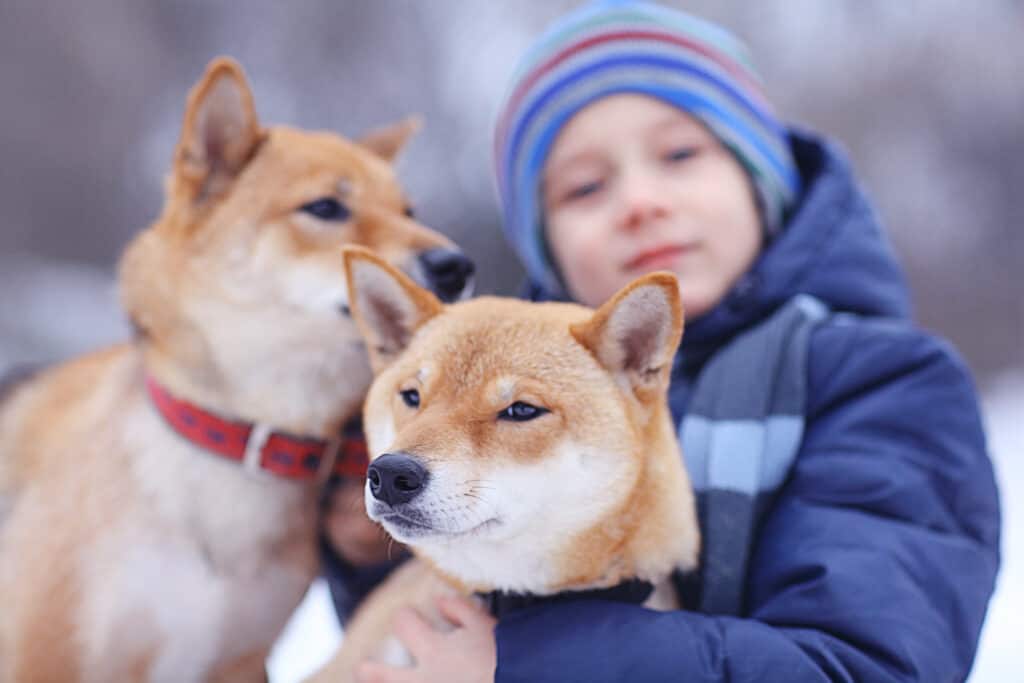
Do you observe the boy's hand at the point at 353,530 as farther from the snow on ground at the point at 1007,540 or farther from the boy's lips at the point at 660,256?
the snow on ground at the point at 1007,540

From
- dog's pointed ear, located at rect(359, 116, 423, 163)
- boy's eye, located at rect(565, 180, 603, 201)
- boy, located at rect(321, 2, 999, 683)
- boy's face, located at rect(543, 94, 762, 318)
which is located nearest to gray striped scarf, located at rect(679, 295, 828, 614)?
boy, located at rect(321, 2, 999, 683)

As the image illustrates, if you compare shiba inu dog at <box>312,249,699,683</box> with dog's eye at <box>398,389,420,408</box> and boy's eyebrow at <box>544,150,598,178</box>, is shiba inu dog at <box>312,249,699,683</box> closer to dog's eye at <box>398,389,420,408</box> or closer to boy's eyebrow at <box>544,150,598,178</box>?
dog's eye at <box>398,389,420,408</box>

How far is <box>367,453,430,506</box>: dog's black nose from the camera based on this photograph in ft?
3.13

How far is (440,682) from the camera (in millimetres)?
1128

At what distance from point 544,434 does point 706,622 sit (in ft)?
1.08

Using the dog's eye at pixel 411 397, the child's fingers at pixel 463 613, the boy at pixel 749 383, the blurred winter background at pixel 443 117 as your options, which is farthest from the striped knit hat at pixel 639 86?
the child's fingers at pixel 463 613

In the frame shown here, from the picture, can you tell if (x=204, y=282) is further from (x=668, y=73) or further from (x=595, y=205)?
(x=668, y=73)

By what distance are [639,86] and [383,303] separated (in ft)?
2.43

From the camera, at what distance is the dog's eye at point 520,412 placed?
3.51ft

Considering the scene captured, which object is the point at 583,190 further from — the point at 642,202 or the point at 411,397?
the point at 411,397

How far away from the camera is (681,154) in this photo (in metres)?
1.67

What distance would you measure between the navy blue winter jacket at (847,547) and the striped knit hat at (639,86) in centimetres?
27

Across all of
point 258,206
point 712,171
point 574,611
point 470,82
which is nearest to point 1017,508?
point 712,171

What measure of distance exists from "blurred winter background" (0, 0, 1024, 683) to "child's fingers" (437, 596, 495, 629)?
2.21 ft
